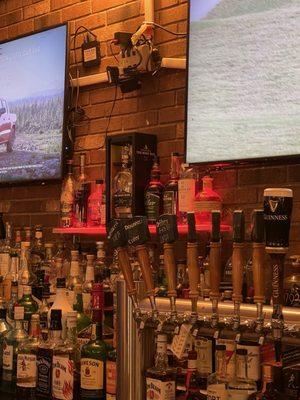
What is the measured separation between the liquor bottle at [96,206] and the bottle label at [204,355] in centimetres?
133

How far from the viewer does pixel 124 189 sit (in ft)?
9.91

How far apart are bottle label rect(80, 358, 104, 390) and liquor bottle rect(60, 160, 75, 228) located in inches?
46.3

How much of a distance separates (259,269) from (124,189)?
1645 mm

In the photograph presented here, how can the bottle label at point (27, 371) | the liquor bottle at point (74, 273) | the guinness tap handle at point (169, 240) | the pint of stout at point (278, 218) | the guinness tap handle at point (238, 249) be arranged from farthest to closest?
the liquor bottle at point (74, 273) → the bottle label at point (27, 371) → the guinness tap handle at point (169, 240) → the guinness tap handle at point (238, 249) → the pint of stout at point (278, 218)

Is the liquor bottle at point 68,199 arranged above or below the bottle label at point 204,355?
above

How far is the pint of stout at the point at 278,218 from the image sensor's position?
1322mm

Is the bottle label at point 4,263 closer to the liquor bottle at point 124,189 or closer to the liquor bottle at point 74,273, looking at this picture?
the liquor bottle at point 74,273

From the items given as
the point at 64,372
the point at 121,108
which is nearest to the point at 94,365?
the point at 64,372

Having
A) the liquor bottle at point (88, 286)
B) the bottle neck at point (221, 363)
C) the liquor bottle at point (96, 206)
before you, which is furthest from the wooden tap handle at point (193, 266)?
the liquor bottle at point (96, 206)

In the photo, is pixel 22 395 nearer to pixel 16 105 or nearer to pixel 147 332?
pixel 147 332

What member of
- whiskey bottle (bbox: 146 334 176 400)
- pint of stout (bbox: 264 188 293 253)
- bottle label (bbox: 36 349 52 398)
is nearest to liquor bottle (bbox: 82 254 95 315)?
bottle label (bbox: 36 349 52 398)

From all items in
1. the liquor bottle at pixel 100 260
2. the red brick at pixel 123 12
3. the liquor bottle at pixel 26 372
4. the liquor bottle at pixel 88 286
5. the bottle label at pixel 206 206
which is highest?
the red brick at pixel 123 12

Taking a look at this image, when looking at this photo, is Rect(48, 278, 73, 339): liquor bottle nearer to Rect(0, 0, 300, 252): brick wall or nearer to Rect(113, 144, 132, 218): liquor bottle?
Rect(113, 144, 132, 218): liquor bottle

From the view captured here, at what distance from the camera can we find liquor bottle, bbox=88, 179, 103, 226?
3180mm
